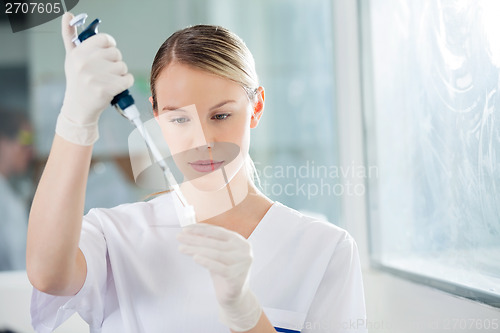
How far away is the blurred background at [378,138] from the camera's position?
792 mm

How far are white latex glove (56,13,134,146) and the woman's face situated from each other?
121mm

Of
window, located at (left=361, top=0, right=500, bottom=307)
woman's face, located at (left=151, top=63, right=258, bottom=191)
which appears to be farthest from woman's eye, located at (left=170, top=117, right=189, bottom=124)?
window, located at (left=361, top=0, right=500, bottom=307)

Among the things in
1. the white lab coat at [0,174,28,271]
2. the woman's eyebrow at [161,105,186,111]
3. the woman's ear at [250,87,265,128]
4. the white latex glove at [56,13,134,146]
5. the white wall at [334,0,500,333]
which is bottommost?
the white lab coat at [0,174,28,271]

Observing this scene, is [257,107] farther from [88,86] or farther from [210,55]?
[88,86]

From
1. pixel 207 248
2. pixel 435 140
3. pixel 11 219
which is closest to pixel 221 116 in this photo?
pixel 207 248

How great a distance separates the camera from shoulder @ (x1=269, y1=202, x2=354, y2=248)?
0.76 meters

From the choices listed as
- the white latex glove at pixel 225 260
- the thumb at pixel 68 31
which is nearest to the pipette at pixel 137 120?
the thumb at pixel 68 31

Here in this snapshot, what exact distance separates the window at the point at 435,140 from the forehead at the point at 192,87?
1.23 ft

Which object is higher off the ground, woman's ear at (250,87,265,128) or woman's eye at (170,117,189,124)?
woman's eye at (170,117,189,124)

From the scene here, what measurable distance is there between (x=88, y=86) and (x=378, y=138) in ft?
2.24

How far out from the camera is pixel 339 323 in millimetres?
734

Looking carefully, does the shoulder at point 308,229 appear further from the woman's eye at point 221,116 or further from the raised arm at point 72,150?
the raised arm at point 72,150

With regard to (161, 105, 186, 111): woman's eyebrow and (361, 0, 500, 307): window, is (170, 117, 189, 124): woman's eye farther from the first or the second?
(361, 0, 500, 307): window

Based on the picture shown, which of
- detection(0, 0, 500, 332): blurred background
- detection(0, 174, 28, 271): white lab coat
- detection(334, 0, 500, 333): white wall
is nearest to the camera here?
detection(0, 0, 500, 332): blurred background
